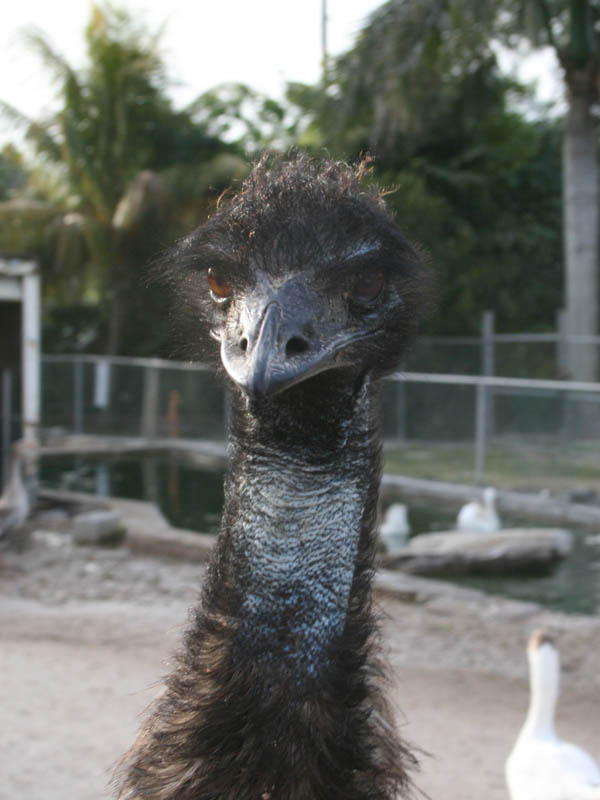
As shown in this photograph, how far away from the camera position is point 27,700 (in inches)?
179

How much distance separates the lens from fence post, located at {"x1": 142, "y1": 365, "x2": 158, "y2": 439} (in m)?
15.2

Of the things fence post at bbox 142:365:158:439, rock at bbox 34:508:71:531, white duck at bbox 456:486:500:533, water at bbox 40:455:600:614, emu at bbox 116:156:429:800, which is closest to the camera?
emu at bbox 116:156:429:800

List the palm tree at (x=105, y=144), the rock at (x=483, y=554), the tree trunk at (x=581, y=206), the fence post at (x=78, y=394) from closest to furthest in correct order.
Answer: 1. the rock at (x=483, y=554)
2. the tree trunk at (x=581, y=206)
3. the fence post at (x=78, y=394)
4. the palm tree at (x=105, y=144)

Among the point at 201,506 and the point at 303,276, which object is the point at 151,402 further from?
the point at 303,276

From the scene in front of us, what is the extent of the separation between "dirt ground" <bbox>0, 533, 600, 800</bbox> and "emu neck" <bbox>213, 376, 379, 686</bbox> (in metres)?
1.85

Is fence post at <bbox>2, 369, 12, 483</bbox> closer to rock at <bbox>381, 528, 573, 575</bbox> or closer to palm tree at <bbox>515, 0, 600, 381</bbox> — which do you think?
rock at <bbox>381, 528, 573, 575</bbox>

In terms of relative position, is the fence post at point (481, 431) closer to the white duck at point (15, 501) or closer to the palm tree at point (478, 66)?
the palm tree at point (478, 66)

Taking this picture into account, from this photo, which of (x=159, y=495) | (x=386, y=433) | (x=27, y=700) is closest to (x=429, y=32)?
(x=386, y=433)

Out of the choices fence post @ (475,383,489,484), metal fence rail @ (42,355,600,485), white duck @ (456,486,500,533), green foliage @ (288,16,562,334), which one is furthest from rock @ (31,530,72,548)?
green foliage @ (288,16,562,334)

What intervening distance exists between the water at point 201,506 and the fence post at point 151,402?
1.24 meters

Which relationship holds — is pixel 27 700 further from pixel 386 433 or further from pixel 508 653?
pixel 386 433

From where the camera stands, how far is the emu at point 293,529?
1.59 meters

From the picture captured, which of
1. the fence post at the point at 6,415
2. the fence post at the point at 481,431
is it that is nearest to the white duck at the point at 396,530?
the fence post at the point at 481,431

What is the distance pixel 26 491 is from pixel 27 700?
17.3ft
